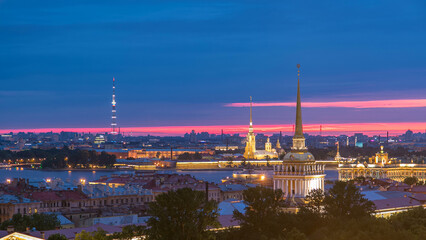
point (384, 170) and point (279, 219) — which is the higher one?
point (279, 219)

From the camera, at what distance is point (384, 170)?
99938mm

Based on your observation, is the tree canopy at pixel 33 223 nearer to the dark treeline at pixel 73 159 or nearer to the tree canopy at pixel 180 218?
the tree canopy at pixel 180 218

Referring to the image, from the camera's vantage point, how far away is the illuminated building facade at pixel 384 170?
320 ft

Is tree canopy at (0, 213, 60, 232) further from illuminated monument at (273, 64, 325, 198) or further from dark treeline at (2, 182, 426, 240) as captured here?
illuminated monument at (273, 64, 325, 198)

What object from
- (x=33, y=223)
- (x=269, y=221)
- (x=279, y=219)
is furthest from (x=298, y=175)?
(x=33, y=223)

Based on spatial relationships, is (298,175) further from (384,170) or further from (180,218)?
(384,170)

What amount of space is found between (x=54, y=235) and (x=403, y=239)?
10.2 metres

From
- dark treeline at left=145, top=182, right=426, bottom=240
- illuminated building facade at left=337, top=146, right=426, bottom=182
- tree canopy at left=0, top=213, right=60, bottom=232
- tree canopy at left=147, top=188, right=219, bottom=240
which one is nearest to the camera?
tree canopy at left=147, top=188, right=219, bottom=240

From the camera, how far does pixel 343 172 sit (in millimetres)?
98250

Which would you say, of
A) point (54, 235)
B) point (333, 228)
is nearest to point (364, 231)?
point (333, 228)

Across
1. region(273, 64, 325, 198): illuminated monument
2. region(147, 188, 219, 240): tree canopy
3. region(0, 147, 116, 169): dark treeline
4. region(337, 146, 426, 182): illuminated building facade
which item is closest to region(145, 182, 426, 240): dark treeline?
region(147, 188, 219, 240): tree canopy

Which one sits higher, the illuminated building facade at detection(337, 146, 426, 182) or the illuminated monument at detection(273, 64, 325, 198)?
Result: the illuminated monument at detection(273, 64, 325, 198)

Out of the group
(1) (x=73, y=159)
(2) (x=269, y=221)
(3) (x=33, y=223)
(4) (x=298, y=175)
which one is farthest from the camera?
(1) (x=73, y=159)

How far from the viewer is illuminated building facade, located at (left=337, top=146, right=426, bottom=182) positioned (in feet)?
320
